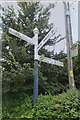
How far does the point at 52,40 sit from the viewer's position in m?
2.60

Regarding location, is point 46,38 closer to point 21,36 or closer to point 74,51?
point 21,36

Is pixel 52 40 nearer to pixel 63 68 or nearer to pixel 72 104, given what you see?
pixel 63 68

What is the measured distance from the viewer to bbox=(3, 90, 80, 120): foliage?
2192mm

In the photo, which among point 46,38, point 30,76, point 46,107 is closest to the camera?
point 46,107

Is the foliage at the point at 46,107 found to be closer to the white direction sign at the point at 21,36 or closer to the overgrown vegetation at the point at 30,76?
the overgrown vegetation at the point at 30,76

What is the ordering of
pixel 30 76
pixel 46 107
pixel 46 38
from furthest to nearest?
1. pixel 46 38
2. pixel 30 76
3. pixel 46 107

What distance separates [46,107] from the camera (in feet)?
7.62

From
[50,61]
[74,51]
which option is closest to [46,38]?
[50,61]

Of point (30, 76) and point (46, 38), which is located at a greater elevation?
point (46, 38)

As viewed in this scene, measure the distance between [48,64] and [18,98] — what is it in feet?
1.74


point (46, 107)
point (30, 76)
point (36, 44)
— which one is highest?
point (36, 44)

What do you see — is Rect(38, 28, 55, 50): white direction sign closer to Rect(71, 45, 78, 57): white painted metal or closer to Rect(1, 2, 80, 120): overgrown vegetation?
Rect(1, 2, 80, 120): overgrown vegetation

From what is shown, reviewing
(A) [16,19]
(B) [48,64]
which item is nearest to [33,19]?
(A) [16,19]

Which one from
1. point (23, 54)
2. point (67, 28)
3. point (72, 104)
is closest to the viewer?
Result: point (72, 104)
